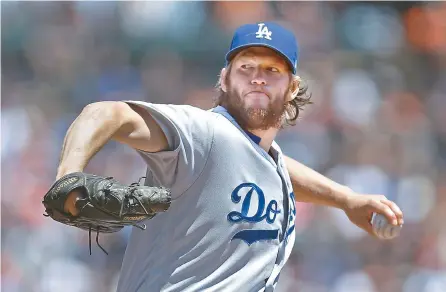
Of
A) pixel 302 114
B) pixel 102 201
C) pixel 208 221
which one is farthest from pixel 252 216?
pixel 302 114

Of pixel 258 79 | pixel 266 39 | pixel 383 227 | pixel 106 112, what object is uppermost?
pixel 266 39

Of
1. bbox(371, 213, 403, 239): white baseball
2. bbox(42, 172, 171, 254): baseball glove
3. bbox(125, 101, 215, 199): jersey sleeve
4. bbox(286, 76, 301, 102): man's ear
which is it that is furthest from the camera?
bbox(371, 213, 403, 239): white baseball

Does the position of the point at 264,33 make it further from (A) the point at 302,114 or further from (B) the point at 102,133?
(A) the point at 302,114

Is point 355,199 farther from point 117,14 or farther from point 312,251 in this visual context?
point 117,14

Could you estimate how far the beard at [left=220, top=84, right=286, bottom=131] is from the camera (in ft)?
8.16

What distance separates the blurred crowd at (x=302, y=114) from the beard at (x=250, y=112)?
113 inches

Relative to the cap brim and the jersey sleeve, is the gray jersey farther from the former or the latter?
the cap brim

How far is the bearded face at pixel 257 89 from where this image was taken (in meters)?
2.49

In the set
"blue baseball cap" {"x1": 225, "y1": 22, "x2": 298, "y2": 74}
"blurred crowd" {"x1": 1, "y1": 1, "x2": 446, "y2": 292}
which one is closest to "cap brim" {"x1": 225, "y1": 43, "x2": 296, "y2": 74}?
"blue baseball cap" {"x1": 225, "y1": 22, "x2": 298, "y2": 74}

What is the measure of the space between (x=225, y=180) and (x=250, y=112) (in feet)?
0.85

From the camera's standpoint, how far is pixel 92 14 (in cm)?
575

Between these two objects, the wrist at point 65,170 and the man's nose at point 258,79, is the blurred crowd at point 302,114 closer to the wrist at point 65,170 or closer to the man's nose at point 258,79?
the man's nose at point 258,79

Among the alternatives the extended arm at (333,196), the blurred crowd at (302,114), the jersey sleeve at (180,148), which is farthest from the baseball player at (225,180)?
the blurred crowd at (302,114)

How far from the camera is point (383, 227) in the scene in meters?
2.89
